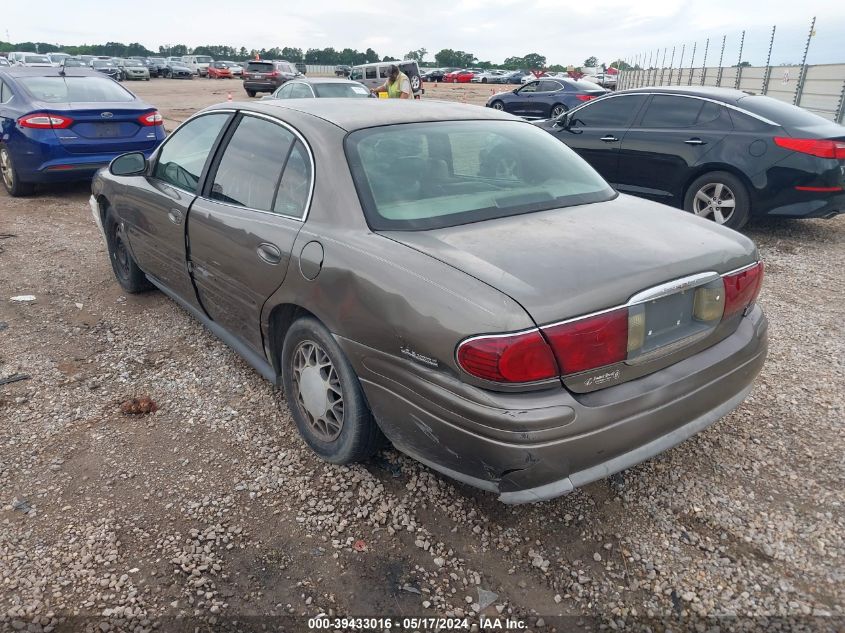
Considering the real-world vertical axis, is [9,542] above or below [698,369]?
below

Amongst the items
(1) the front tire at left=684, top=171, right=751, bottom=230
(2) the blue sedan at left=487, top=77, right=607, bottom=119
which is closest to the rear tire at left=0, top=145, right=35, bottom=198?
(1) the front tire at left=684, top=171, right=751, bottom=230

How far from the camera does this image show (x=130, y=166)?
4301 millimetres

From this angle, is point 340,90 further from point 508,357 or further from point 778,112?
point 508,357

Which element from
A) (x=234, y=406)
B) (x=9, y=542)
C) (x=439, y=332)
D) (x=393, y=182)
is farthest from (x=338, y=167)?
(x=9, y=542)

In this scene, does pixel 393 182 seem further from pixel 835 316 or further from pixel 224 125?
pixel 835 316

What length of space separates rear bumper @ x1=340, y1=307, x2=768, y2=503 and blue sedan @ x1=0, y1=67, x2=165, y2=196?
706cm

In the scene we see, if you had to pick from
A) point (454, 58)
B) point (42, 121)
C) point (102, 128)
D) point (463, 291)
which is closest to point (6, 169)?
point (42, 121)

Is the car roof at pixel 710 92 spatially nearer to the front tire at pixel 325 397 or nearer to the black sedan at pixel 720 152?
the black sedan at pixel 720 152

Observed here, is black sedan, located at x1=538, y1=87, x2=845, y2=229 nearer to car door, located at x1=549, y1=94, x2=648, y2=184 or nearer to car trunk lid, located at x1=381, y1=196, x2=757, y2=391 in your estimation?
car door, located at x1=549, y1=94, x2=648, y2=184

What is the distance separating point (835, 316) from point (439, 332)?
3.92 m

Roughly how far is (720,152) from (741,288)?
450 centimetres

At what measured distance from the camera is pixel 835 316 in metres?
4.65

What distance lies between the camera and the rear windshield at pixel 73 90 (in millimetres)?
8094

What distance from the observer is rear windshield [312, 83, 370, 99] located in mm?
13211
